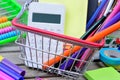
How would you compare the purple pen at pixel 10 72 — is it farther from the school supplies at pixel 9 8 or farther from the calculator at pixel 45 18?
the school supplies at pixel 9 8

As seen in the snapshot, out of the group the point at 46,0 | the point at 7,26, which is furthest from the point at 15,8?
the point at 46,0

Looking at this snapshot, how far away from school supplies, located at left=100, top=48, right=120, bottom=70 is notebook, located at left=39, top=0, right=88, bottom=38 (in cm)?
8

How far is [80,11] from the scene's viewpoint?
598mm

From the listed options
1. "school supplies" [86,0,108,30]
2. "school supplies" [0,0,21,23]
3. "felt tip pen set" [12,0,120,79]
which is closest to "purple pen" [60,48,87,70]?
"felt tip pen set" [12,0,120,79]

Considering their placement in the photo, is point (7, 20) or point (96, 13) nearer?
point (96, 13)

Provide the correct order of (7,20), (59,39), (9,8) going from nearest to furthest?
(59,39)
(7,20)
(9,8)

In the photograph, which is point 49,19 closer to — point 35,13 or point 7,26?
point 35,13

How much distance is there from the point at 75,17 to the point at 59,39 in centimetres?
14

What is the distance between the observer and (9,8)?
2.95 ft

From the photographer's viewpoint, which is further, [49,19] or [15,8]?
[15,8]

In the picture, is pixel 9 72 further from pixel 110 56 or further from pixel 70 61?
pixel 110 56

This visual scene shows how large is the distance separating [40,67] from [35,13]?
13 centimetres

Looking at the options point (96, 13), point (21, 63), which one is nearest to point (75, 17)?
point (96, 13)

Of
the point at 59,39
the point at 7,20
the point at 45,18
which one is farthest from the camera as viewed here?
the point at 7,20
